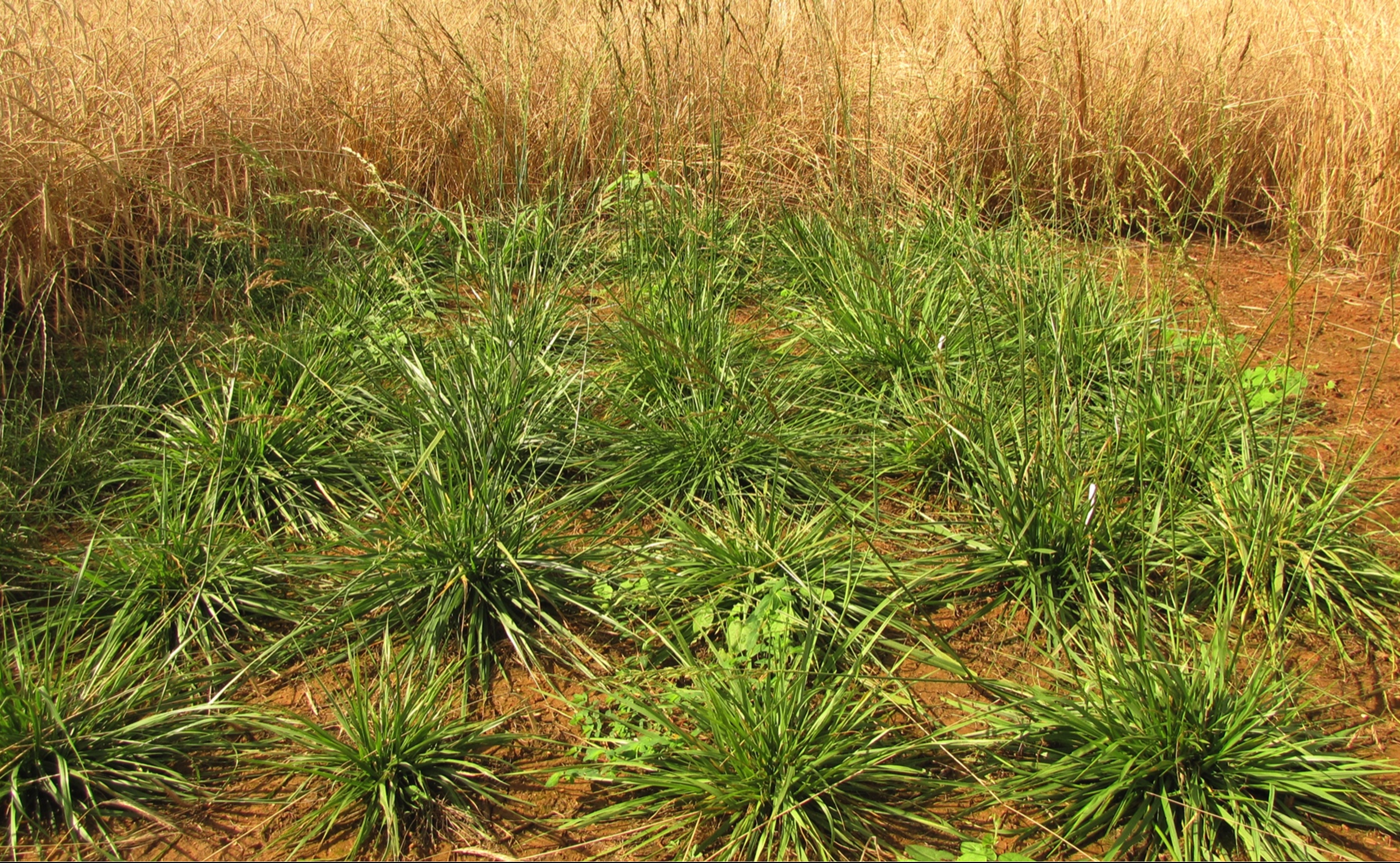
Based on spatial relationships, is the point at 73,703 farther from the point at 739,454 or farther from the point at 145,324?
the point at 145,324

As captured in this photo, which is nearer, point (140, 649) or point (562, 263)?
point (140, 649)

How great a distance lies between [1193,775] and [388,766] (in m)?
1.66

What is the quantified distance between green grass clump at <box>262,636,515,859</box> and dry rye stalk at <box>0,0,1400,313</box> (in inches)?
90.0

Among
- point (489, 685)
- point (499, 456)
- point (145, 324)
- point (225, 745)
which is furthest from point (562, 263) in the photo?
point (225, 745)

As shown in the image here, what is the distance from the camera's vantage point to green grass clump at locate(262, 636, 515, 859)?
2168mm

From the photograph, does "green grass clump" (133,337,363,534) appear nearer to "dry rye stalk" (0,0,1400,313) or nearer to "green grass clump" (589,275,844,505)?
"green grass clump" (589,275,844,505)

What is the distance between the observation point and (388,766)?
219 cm

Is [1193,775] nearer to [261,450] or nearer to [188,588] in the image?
[188,588]

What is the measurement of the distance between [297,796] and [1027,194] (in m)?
4.36

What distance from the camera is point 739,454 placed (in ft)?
10.4

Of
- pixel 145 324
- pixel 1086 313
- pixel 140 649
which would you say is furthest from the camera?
pixel 145 324

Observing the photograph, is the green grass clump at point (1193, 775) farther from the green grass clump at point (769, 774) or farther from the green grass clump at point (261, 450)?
the green grass clump at point (261, 450)

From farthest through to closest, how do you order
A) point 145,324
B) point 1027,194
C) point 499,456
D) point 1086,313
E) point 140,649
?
point 1027,194
point 145,324
point 1086,313
point 499,456
point 140,649

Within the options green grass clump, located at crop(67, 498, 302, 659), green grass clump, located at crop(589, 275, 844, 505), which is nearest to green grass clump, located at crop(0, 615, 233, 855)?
green grass clump, located at crop(67, 498, 302, 659)
